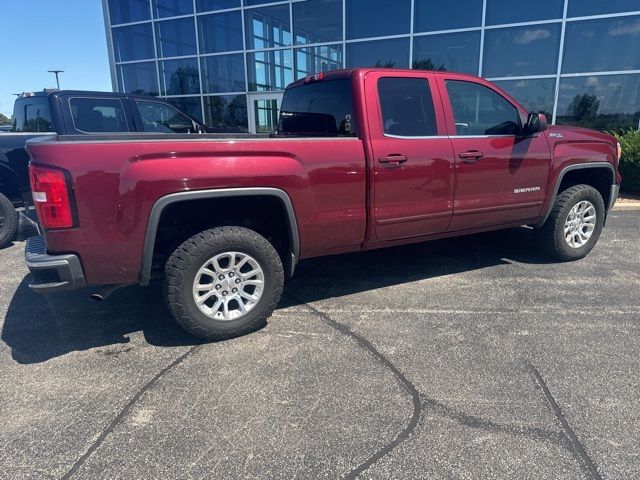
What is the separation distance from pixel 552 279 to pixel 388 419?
2.94 meters

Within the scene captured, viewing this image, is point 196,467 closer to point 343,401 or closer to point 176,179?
point 343,401

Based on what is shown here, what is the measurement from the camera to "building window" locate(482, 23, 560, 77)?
416 inches

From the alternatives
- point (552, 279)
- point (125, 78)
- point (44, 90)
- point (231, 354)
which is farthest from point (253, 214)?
point (125, 78)

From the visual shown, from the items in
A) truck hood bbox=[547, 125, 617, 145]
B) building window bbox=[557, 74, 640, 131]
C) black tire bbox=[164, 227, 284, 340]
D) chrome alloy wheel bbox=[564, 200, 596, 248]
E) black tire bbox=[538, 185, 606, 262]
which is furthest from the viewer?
building window bbox=[557, 74, 640, 131]

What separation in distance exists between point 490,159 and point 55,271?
3.61m

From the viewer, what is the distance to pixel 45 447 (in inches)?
88.8

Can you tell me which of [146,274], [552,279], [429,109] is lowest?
[552,279]

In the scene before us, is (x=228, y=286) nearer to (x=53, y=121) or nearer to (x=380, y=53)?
(x=53, y=121)

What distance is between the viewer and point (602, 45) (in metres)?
10.3

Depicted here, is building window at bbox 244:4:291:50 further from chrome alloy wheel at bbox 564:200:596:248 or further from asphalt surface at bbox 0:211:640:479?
asphalt surface at bbox 0:211:640:479

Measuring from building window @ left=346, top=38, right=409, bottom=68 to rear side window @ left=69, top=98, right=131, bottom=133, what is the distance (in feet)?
23.3

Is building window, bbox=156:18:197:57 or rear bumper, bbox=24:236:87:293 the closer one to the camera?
rear bumper, bbox=24:236:87:293

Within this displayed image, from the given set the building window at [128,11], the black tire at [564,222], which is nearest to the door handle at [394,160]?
the black tire at [564,222]

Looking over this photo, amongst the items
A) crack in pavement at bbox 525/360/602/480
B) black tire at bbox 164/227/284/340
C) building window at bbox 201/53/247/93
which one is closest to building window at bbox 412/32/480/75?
building window at bbox 201/53/247/93
